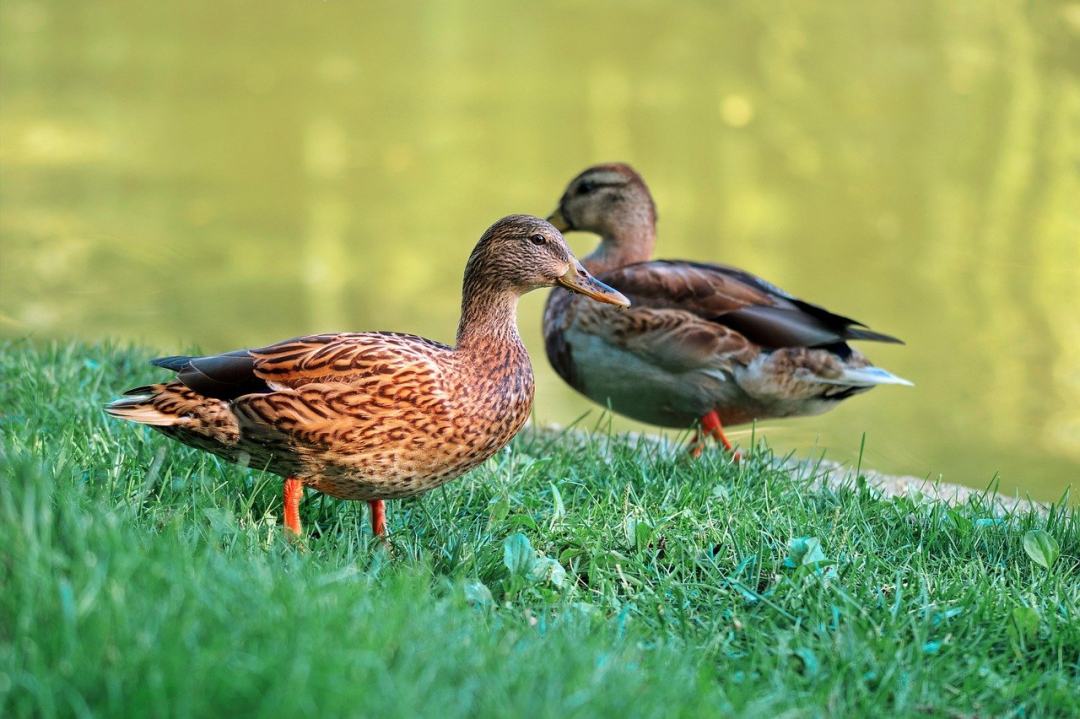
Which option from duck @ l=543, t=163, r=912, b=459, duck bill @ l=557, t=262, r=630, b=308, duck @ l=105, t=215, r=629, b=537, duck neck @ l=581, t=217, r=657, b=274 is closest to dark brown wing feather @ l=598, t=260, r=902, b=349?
duck @ l=543, t=163, r=912, b=459

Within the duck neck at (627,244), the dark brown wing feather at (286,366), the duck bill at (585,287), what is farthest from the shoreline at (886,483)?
the dark brown wing feather at (286,366)

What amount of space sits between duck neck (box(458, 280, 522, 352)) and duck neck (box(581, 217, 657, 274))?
247 cm

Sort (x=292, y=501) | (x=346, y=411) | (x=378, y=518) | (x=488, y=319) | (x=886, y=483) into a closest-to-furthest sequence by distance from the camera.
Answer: (x=346, y=411) < (x=292, y=501) < (x=378, y=518) < (x=488, y=319) < (x=886, y=483)

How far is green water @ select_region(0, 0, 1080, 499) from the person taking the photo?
9.43 m

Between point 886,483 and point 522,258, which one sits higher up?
point 522,258

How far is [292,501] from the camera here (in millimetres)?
3703

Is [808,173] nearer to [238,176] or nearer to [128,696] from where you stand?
[238,176]

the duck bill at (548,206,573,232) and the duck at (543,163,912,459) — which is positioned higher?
the duck bill at (548,206,573,232)

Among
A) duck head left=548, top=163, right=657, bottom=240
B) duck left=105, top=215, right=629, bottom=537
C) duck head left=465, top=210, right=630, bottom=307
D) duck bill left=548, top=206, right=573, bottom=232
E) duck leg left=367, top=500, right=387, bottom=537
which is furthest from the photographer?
duck bill left=548, top=206, right=573, bottom=232

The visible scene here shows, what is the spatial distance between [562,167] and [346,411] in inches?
360

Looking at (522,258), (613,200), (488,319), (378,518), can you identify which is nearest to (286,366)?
(378,518)

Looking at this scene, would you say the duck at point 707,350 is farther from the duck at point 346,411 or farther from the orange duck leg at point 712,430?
the duck at point 346,411

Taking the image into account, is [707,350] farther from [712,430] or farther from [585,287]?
[585,287]

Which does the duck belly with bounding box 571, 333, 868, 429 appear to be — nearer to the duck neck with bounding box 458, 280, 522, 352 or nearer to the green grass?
the green grass
